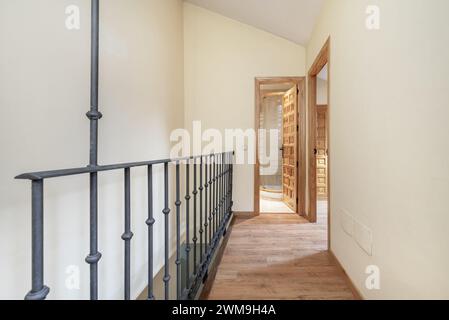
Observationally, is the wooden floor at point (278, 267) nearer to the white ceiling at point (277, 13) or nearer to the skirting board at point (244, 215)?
the skirting board at point (244, 215)

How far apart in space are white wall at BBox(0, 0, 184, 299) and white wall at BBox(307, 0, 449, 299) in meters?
1.61

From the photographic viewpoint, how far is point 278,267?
197 cm

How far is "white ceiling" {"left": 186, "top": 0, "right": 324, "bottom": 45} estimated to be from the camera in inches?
98.9

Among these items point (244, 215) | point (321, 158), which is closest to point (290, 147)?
point (244, 215)

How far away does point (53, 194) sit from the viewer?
1.09m

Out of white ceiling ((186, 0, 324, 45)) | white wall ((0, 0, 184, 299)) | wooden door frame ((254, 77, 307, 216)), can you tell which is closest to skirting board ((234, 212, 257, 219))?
wooden door frame ((254, 77, 307, 216))

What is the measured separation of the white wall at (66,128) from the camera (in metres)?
0.92

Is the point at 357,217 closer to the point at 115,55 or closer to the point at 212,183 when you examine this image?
the point at 212,183

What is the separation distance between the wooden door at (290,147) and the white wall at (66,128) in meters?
2.27

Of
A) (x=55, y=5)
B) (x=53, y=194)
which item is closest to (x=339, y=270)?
(x=53, y=194)

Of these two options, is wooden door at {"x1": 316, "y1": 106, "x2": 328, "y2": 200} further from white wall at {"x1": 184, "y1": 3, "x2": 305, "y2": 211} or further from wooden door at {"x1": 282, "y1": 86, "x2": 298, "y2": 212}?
white wall at {"x1": 184, "y1": 3, "x2": 305, "y2": 211}

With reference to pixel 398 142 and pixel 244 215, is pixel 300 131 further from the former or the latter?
pixel 398 142

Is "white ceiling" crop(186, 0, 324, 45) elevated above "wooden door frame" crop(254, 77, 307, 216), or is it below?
above
